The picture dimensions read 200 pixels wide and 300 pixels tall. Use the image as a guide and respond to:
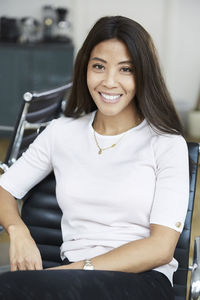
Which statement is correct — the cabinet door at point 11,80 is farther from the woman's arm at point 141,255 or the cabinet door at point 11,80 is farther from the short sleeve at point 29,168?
the woman's arm at point 141,255

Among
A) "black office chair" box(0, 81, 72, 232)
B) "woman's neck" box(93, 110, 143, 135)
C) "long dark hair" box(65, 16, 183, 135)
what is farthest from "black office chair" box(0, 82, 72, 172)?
"long dark hair" box(65, 16, 183, 135)

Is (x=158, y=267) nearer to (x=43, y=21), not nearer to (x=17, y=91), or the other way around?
(x=17, y=91)

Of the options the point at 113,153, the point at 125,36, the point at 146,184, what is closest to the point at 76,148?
the point at 113,153

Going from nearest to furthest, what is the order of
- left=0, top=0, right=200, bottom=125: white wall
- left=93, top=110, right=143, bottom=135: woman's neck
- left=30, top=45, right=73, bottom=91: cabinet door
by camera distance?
left=93, top=110, right=143, bottom=135: woman's neck → left=30, top=45, right=73, bottom=91: cabinet door → left=0, top=0, right=200, bottom=125: white wall

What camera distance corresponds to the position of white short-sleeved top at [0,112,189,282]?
1.50 meters

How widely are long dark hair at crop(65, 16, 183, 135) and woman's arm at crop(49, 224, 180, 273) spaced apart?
0.32 m

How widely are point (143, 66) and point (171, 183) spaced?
1.11ft

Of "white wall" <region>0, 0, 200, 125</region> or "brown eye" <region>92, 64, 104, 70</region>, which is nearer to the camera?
"brown eye" <region>92, 64, 104, 70</region>

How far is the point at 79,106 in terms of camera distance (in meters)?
1.80

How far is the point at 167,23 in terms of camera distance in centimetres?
545

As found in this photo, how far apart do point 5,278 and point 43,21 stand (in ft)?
14.2

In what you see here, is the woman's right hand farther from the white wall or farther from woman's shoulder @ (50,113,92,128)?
the white wall

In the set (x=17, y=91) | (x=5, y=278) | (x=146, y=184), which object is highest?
(x=146, y=184)

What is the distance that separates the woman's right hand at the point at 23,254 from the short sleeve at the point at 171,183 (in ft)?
1.15
